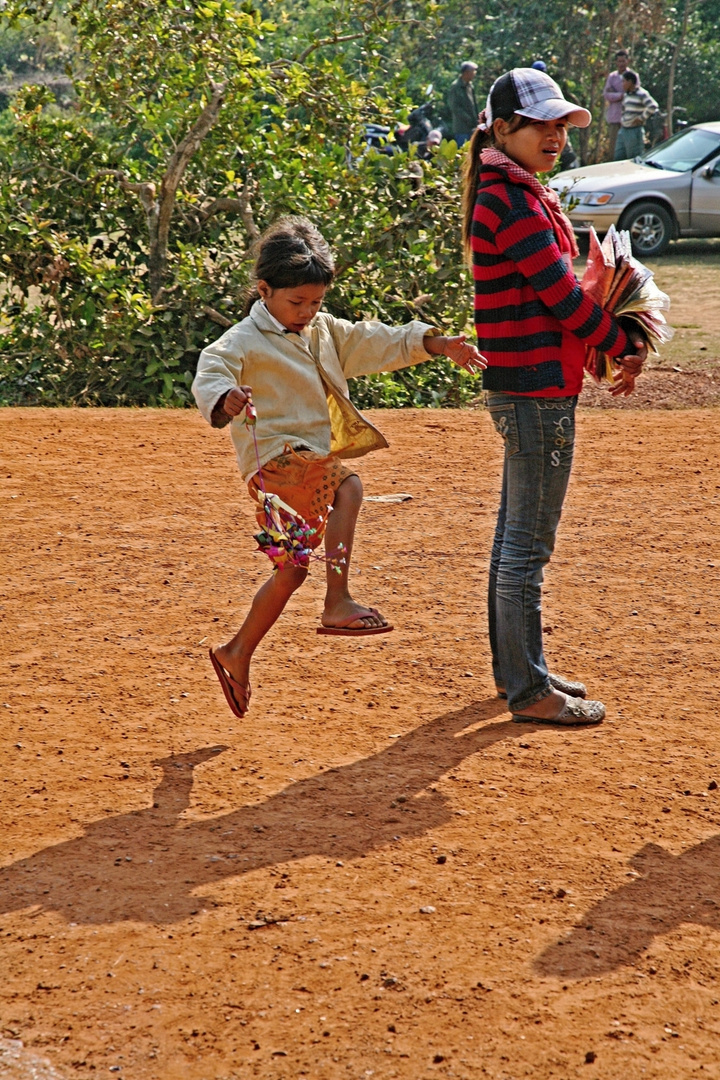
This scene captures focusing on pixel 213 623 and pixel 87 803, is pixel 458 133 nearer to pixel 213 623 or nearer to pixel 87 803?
pixel 213 623

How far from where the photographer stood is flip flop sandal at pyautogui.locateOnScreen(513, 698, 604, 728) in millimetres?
4078

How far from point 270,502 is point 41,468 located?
4071 mm

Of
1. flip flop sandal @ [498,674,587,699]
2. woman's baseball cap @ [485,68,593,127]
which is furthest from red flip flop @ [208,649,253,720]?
woman's baseball cap @ [485,68,593,127]

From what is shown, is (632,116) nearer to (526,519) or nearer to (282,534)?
(526,519)

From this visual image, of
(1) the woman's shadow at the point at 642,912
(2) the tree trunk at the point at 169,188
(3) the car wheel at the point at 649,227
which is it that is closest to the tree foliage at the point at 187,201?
(2) the tree trunk at the point at 169,188

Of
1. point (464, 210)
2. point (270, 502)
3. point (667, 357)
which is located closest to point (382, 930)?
point (270, 502)

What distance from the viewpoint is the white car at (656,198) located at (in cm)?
1583

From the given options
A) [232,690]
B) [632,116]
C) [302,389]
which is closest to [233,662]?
[232,690]

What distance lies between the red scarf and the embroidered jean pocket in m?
0.51

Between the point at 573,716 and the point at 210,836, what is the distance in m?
1.30

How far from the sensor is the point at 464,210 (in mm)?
3912

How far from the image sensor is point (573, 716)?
4086mm

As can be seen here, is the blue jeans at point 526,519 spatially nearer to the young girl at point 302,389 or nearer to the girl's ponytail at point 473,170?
the young girl at point 302,389

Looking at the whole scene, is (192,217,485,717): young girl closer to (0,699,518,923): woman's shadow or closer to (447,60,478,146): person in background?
(0,699,518,923): woman's shadow
